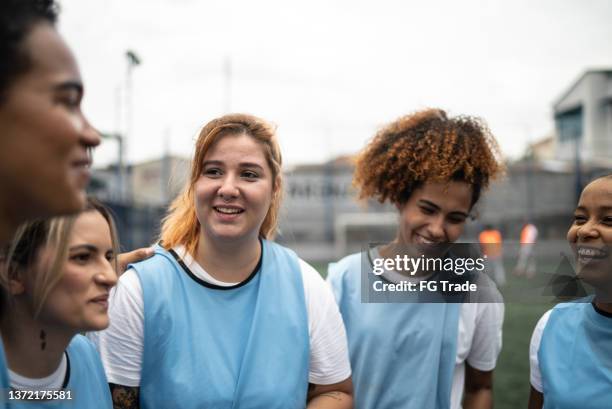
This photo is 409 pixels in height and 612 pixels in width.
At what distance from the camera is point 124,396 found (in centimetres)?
163

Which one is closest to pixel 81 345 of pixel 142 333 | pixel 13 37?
pixel 142 333

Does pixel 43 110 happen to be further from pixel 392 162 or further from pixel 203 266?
pixel 392 162

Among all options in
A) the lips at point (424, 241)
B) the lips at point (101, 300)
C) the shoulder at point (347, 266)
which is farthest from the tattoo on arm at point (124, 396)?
the lips at point (424, 241)

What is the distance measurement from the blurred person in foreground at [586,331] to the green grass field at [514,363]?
0.52ft

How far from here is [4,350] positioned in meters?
1.39

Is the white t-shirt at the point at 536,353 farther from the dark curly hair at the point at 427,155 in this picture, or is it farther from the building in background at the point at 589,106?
the building in background at the point at 589,106

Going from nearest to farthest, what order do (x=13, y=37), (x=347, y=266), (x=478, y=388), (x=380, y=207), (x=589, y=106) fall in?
(x=13, y=37), (x=478, y=388), (x=347, y=266), (x=380, y=207), (x=589, y=106)

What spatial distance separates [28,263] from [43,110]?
663 millimetres

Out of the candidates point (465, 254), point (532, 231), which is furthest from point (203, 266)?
point (532, 231)

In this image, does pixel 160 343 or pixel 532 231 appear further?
pixel 532 231

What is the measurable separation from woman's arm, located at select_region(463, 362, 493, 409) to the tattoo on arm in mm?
1344

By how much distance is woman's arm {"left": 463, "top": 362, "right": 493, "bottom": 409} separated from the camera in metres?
2.18

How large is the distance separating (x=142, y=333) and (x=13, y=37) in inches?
41.1

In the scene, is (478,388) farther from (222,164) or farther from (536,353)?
(222,164)
